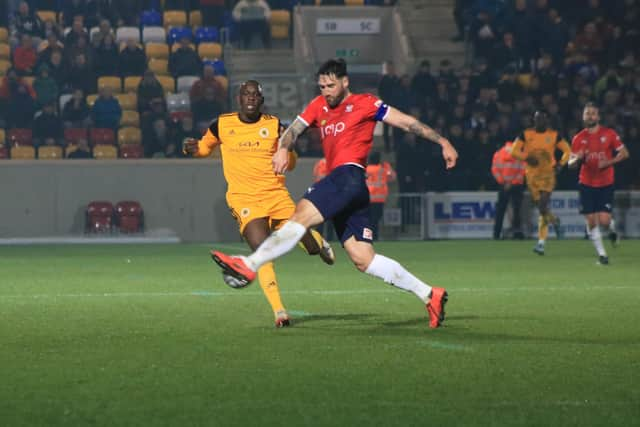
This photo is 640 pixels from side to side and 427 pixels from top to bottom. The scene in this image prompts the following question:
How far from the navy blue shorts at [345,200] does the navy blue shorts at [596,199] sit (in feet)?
32.7

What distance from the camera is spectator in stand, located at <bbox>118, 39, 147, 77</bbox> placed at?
29.7m

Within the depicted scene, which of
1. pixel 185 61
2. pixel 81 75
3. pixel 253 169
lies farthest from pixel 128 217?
pixel 253 169

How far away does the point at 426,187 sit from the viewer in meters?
27.8

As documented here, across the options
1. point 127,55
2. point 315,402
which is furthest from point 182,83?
point 315,402

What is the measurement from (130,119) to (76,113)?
1512 millimetres

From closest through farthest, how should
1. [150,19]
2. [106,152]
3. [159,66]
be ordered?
1. [106,152]
2. [159,66]
3. [150,19]

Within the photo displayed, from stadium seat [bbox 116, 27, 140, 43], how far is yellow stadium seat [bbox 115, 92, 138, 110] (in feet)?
6.50

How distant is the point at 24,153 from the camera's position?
90.2 feet

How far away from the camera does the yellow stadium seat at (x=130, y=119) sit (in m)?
29.2

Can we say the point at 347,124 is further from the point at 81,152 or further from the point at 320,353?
the point at 81,152

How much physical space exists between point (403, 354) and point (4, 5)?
24.7 meters

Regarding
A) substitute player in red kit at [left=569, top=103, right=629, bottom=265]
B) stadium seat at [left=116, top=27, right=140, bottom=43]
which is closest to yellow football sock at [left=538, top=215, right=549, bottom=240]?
substitute player in red kit at [left=569, top=103, right=629, bottom=265]

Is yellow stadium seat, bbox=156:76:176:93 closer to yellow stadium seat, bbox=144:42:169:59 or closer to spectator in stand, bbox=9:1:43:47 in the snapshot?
yellow stadium seat, bbox=144:42:169:59

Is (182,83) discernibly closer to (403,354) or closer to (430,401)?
(403,354)
